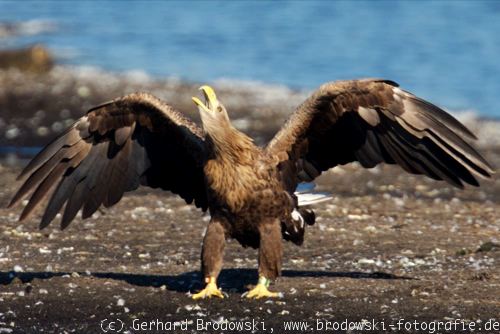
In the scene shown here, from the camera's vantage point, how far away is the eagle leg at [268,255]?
28.8 feet

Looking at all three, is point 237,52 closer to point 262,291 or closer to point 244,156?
point 244,156

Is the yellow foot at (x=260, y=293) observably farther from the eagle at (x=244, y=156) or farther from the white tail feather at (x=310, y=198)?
the white tail feather at (x=310, y=198)

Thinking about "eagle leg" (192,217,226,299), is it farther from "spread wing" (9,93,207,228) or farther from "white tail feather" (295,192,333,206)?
"white tail feather" (295,192,333,206)

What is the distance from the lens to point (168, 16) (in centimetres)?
3325

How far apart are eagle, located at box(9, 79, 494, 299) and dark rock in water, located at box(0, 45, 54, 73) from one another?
1250cm

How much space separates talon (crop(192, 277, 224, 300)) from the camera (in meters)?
8.69

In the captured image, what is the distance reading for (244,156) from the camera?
8.83 metres

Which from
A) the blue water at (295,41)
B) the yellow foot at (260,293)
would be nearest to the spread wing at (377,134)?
the yellow foot at (260,293)

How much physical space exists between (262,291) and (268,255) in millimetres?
281

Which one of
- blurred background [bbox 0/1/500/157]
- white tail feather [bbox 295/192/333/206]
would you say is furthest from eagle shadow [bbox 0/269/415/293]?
blurred background [bbox 0/1/500/157]

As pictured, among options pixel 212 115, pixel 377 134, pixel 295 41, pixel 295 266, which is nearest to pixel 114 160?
pixel 212 115

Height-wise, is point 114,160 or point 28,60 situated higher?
point 28,60

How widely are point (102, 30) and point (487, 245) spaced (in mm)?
20900

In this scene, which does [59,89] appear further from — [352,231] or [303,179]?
[303,179]
